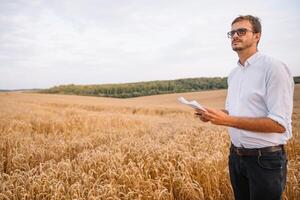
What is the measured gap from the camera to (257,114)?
102 inches

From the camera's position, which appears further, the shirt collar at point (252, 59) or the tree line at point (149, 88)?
the tree line at point (149, 88)

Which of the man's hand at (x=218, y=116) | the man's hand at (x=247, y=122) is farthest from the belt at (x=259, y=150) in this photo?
the man's hand at (x=218, y=116)

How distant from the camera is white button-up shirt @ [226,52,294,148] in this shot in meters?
2.46

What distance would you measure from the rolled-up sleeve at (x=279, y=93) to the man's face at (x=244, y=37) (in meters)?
0.37

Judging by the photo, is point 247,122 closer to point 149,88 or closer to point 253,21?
point 253,21

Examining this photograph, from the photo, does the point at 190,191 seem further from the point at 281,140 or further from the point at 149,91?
the point at 149,91

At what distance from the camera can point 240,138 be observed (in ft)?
9.02

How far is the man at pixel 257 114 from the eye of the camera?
2471 mm

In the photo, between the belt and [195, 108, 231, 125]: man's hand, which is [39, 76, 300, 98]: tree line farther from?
[195, 108, 231, 125]: man's hand

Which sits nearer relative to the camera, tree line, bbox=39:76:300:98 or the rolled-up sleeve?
the rolled-up sleeve

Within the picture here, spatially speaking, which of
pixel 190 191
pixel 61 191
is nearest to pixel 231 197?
pixel 190 191

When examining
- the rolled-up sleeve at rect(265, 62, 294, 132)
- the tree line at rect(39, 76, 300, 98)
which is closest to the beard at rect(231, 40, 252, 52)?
the rolled-up sleeve at rect(265, 62, 294, 132)

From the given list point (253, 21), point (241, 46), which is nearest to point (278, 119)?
point (241, 46)

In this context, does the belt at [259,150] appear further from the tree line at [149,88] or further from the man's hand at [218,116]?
the tree line at [149,88]
